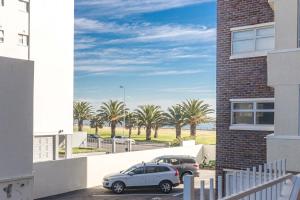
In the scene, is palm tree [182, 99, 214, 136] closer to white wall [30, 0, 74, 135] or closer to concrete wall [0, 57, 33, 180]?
white wall [30, 0, 74, 135]

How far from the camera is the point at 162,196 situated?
2331 centimetres

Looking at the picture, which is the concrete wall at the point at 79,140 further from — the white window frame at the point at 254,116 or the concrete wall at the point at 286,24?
the concrete wall at the point at 286,24

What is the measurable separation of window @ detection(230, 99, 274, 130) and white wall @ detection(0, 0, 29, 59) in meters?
16.7

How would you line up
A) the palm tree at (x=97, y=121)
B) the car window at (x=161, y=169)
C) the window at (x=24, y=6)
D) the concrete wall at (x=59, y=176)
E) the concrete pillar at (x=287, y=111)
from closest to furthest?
the concrete pillar at (x=287, y=111)
the concrete wall at (x=59, y=176)
the car window at (x=161, y=169)
the window at (x=24, y=6)
the palm tree at (x=97, y=121)

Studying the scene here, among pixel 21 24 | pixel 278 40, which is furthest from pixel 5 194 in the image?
pixel 21 24

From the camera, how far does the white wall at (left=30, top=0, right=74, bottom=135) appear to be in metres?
28.1

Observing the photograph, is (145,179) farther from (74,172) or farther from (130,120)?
(130,120)

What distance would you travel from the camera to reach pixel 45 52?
29.1 meters

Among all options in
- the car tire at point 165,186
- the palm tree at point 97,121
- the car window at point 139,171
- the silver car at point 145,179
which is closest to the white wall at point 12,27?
the silver car at point 145,179

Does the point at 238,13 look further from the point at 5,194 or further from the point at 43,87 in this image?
the point at 43,87

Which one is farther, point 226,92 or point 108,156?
point 108,156

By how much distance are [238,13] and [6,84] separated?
1040cm

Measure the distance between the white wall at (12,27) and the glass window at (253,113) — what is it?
16.7 meters

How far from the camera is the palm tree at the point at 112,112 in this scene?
72.8 meters
